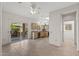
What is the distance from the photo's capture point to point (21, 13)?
6.91 ft

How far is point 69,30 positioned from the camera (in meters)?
2.12

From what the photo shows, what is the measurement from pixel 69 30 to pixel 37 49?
2.64 feet

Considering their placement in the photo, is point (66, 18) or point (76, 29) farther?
point (66, 18)

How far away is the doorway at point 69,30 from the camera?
2.05m

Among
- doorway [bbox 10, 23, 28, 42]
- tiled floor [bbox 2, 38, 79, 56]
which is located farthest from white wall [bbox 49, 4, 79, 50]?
doorway [bbox 10, 23, 28, 42]

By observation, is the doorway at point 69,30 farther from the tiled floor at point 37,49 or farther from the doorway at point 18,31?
the doorway at point 18,31

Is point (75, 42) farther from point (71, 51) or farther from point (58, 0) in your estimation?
point (58, 0)

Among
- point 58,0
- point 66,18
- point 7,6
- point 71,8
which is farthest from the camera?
point 66,18

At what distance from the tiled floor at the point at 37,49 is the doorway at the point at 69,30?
0.04 meters

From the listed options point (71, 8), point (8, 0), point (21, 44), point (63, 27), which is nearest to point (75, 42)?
point (63, 27)

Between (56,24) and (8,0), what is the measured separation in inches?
42.0

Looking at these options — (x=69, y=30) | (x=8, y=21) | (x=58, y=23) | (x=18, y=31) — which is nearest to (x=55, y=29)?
(x=58, y=23)

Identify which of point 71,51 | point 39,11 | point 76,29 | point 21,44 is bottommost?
point 71,51

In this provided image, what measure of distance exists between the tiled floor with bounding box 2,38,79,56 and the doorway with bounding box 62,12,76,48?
0.04 m
